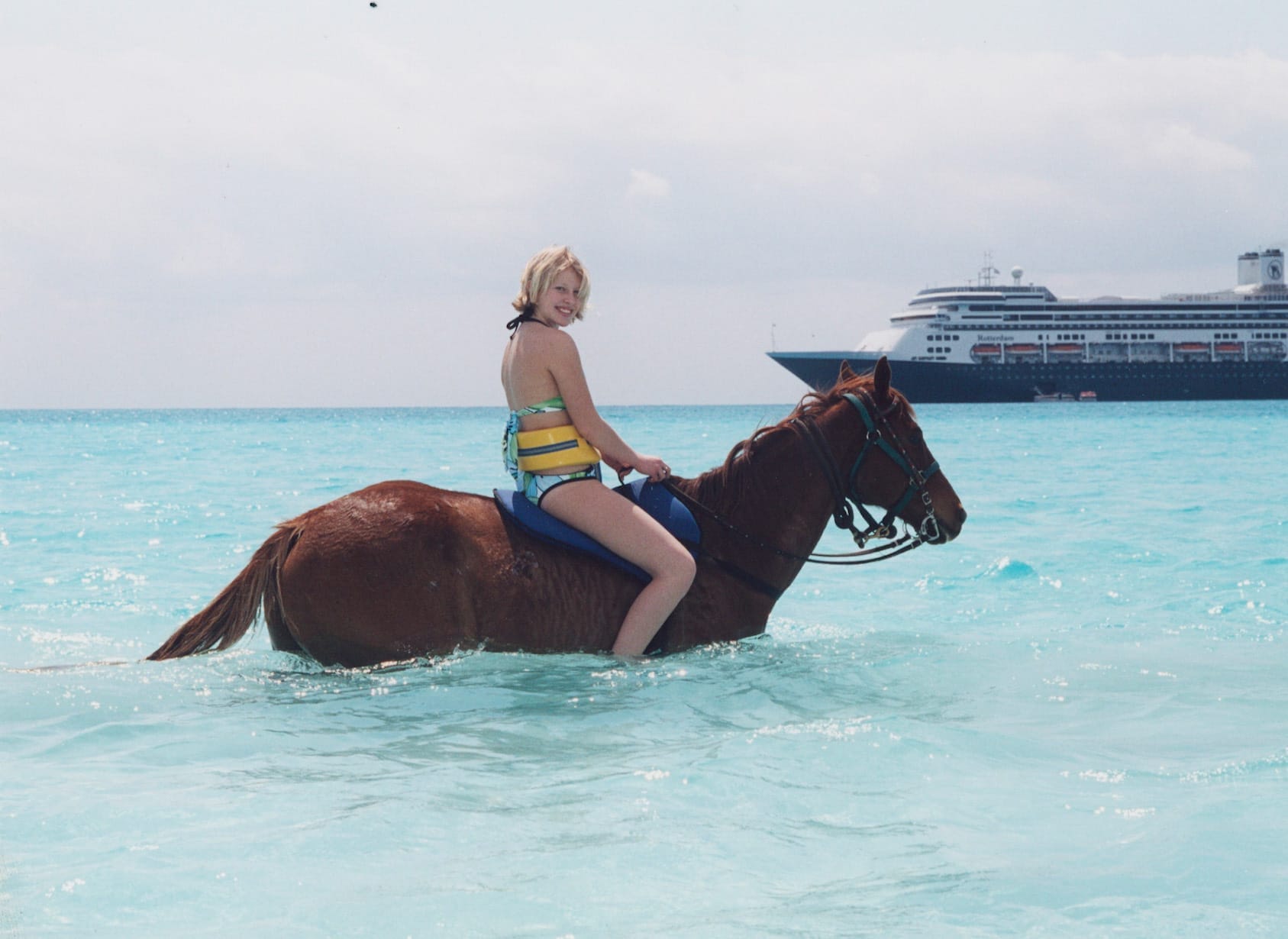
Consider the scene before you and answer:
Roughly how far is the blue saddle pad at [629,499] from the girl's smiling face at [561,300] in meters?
0.76

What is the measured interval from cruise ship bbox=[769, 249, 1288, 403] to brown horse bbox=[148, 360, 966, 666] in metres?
82.6

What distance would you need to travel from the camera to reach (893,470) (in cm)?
558

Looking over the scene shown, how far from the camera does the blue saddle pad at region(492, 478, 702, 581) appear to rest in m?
5.08

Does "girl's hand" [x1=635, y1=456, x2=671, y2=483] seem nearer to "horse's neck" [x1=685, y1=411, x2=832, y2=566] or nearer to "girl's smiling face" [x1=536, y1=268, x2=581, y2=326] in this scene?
"horse's neck" [x1=685, y1=411, x2=832, y2=566]

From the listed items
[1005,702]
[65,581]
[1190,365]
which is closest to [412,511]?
[1005,702]

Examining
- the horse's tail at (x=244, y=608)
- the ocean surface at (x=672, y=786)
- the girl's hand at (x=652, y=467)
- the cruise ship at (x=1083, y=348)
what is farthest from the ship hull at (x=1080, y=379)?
the horse's tail at (x=244, y=608)

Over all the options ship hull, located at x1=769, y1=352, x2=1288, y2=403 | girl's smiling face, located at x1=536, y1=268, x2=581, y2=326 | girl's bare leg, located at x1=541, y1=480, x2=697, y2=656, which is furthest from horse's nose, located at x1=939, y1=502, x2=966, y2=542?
ship hull, located at x1=769, y1=352, x2=1288, y2=403

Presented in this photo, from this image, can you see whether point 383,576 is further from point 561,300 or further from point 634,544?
point 561,300

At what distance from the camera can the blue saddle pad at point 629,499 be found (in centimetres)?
508

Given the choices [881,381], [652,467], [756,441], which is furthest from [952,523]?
[652,467]

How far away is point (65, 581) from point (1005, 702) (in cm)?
877

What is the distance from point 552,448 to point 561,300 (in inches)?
23.7

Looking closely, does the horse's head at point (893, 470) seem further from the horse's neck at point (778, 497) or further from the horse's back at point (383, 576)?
the horse's back at point (383, 576)

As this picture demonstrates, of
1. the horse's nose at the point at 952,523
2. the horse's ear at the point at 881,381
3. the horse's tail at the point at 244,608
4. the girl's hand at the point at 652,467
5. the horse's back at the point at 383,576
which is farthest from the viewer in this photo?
the horse's nose at the point at 952,523
